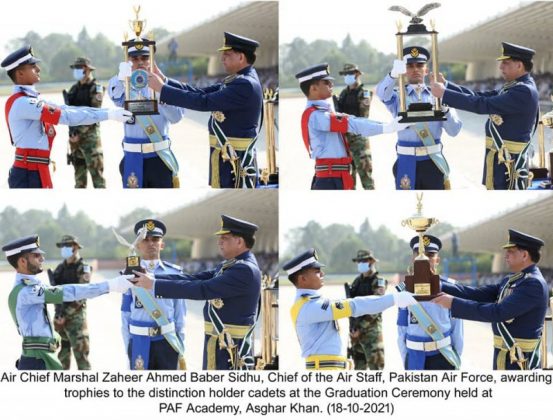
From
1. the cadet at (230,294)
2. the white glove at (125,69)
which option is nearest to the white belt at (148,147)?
the white glove at (125,69)

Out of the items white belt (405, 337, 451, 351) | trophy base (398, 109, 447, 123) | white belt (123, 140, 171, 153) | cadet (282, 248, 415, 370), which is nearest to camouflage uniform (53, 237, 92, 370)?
white belt (123, 140, 171, 153)

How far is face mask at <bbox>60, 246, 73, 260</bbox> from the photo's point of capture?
17453mm

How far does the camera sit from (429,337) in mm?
16812

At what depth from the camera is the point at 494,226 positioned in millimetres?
17578

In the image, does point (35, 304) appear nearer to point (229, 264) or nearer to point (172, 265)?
point (172, 265)

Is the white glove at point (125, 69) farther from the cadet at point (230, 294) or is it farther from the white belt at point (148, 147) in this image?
Result: the cadet at point (230, 294)

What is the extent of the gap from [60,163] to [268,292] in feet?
7.95

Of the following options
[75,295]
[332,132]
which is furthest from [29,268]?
[332,132]

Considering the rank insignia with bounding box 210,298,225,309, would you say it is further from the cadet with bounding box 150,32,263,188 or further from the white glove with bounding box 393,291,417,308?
the white glove with bounding box 393,291,417,308

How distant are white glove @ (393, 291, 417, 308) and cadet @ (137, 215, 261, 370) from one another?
1.26 m

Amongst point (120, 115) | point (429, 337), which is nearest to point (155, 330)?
point (120, 115)

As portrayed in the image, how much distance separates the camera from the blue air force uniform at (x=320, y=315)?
1634 centimetres

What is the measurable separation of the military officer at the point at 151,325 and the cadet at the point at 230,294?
23cm

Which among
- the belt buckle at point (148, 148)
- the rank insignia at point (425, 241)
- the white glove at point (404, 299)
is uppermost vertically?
the belt buckle at point (148, 148)
